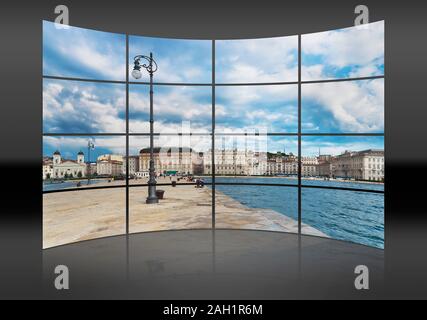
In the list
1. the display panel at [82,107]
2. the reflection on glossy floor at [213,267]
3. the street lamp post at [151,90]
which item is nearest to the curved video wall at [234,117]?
the display panel at [82,107]

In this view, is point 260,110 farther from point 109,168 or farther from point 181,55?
point 109,168

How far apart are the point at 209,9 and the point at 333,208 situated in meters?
59.8

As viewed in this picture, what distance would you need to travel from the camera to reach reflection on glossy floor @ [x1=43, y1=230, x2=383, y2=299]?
323cm

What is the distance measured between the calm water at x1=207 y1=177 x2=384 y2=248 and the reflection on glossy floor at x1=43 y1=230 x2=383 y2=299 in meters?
36.5

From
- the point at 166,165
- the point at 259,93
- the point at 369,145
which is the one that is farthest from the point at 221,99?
the point at 369,145

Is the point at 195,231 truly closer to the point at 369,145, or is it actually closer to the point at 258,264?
the point at 258,264

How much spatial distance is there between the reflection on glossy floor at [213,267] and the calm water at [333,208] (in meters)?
36.5

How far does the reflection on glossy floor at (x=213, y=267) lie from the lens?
3.23 m

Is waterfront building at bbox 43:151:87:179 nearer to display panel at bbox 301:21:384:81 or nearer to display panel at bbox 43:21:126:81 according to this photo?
display panel at bbox 43:21:126:81

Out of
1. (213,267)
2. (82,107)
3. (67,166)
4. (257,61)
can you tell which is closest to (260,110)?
(257,61)

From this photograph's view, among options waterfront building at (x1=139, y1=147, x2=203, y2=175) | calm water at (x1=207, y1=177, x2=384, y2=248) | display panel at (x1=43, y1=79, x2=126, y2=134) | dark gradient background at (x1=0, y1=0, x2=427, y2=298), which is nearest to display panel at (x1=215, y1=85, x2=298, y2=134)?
calm water at (x1=207, y1=177, x2=384, y2=248)

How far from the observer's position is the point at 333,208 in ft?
189

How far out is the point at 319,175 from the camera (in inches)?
2963
